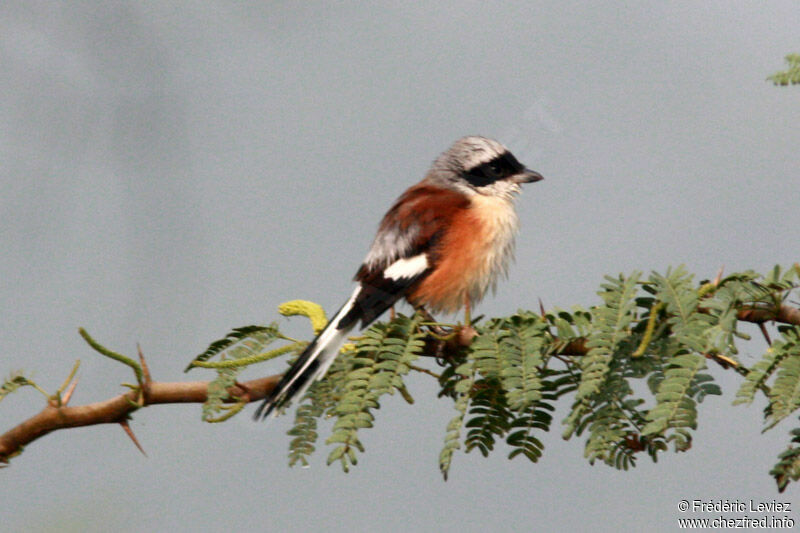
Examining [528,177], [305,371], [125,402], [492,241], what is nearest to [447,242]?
[492,241]

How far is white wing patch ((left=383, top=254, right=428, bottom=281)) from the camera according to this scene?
4.39m

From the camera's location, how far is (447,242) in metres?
4.56

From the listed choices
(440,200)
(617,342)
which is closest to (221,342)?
(617,342)

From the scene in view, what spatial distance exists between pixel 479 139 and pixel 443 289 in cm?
122

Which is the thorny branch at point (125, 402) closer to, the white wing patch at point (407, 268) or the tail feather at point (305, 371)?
the tail feather at point (305, 371)

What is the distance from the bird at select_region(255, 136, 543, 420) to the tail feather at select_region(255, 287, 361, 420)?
595 millimetres

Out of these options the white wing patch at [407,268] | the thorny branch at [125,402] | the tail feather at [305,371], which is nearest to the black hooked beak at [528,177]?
the white wing patch at [407,268]

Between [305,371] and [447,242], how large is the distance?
1674mm

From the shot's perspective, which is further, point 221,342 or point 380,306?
point 380,306

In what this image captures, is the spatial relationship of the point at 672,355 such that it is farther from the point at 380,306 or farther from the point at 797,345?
the point at 380,306

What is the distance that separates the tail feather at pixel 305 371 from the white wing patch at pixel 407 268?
1.16m

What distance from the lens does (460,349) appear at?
123 inches

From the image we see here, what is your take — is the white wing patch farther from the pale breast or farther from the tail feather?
the tail feather

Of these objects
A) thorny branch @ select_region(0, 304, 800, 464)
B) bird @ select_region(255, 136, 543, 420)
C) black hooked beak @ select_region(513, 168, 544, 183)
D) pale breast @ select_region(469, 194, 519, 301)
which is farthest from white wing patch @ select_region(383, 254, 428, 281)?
thorny branch @ select_region(0, 304, 800, 464)
